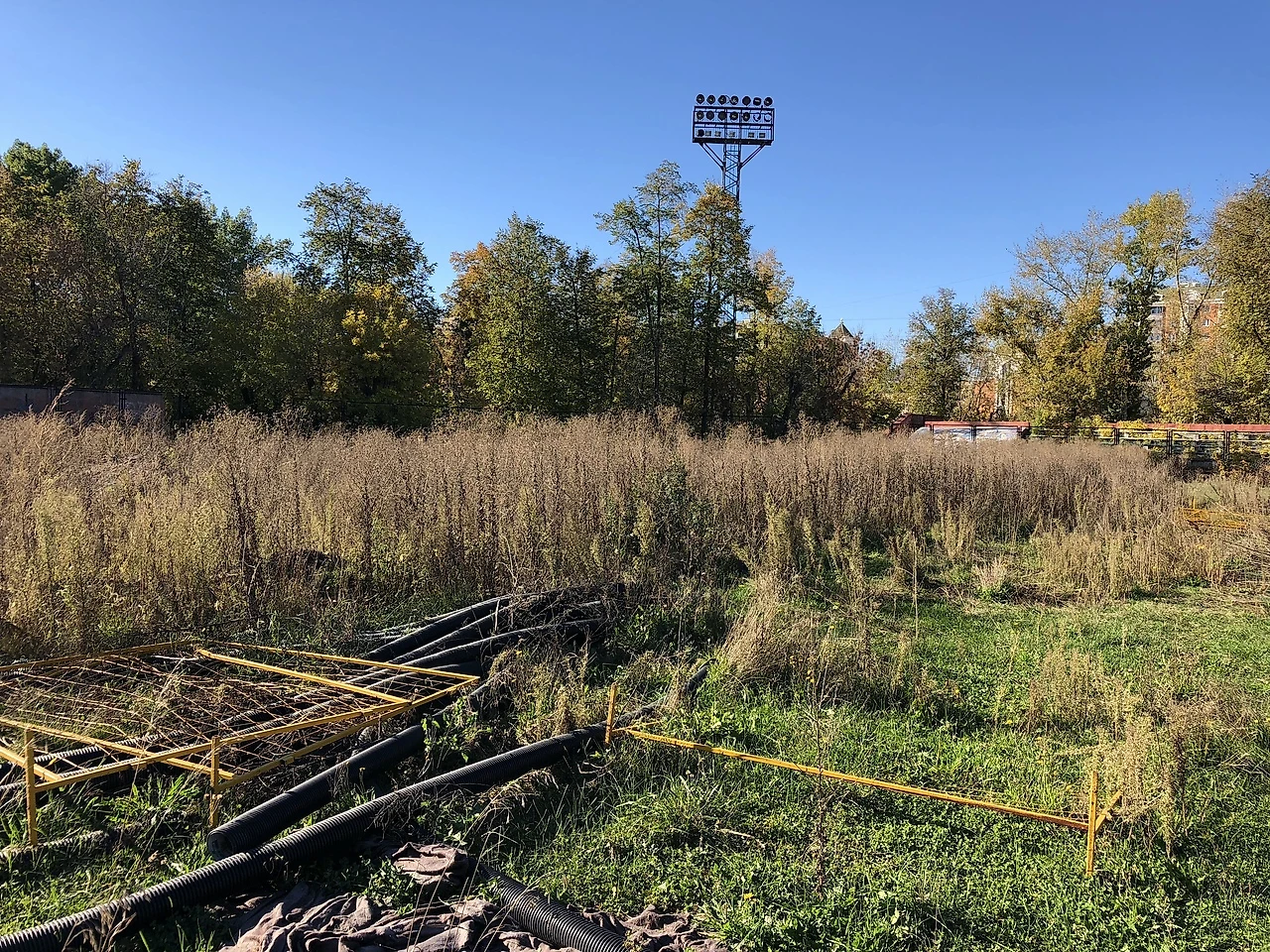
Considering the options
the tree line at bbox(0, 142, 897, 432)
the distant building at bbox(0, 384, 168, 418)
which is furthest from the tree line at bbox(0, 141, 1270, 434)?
the distant building at bbox(0, 384, 168, 418)

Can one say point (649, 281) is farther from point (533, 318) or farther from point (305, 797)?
point (305, 797)

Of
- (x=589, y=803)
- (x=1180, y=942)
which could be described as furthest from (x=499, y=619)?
(x=1180, y=942)

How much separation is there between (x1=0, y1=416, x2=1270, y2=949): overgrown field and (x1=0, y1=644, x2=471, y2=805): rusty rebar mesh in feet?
0.85

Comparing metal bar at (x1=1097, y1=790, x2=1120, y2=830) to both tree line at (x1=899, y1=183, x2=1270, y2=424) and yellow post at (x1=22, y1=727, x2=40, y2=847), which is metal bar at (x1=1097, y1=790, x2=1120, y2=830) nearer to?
yellow post at (x1=22, y1=727, x2=40, y2=847)

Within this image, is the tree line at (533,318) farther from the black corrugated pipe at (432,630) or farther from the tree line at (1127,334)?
the black corrugated pipe at (432,630)

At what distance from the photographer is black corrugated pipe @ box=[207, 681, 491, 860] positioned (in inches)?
115

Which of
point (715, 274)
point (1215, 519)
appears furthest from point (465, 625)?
point (715, 274)

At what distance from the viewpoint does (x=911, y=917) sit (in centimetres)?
277

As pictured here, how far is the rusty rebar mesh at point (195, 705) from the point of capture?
346cm

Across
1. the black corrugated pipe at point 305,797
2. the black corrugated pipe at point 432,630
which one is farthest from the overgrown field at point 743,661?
the black corrugated pipe at point 432,630

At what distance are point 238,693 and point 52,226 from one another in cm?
2259

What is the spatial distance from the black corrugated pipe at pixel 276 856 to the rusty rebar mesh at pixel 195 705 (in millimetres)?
490

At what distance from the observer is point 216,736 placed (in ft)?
11.1

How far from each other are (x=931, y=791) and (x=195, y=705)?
12.6 ft
